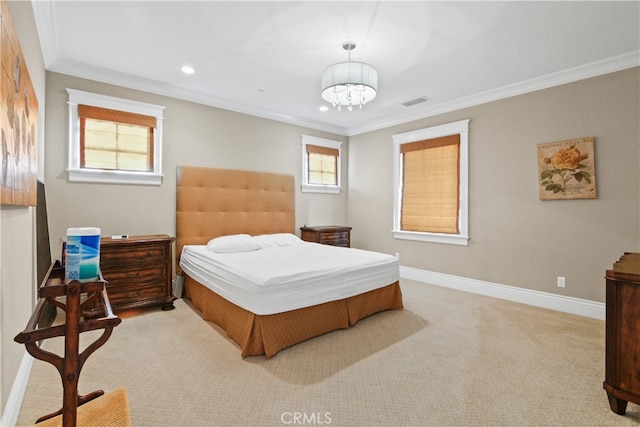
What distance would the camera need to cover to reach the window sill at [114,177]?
3.34 meters

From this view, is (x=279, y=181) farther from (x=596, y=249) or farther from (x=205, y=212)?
(x=596, y=249)

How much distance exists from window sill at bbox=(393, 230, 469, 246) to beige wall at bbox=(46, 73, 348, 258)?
1.50 m

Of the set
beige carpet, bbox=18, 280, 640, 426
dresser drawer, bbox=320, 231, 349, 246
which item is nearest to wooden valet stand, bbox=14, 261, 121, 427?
beige carpet, bbox=18, 280, 640, 426

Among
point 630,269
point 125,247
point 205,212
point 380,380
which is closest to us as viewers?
point 630,269

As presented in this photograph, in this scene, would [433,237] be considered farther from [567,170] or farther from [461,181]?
[567,170]

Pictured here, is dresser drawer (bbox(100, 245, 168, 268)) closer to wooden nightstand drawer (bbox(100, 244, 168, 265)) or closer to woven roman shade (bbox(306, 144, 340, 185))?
wooden nightstand drawer (bbox(100, 244, 168, 265))

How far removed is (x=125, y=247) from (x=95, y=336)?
2.92 ft

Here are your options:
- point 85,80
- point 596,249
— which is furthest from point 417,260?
point 85,80

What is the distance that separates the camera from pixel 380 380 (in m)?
2.08

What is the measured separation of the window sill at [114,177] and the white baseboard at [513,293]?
13.2ft

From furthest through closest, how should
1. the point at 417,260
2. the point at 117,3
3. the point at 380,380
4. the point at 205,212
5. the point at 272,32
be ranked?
the point at 417,260 → the point at 205,212 → the point at 272,32 → the point at 117,3 → the point at 380,380

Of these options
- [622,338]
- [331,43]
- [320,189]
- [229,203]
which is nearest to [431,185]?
[320,189]

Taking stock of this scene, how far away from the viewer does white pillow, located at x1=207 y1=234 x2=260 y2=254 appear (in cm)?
364

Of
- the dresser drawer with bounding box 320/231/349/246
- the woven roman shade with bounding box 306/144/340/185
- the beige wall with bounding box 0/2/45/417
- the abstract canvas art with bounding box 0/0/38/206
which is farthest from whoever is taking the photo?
the woven roman shade with bounding box 306/144/340/185
